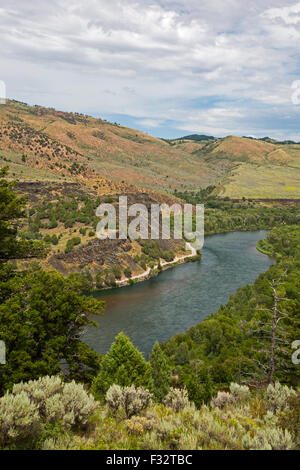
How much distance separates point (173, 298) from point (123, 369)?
121 feet

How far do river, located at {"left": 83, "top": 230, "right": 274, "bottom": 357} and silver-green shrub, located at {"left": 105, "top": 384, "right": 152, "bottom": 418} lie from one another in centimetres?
2675

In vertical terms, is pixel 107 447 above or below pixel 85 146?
below

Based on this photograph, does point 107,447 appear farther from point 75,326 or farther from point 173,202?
point 173,202

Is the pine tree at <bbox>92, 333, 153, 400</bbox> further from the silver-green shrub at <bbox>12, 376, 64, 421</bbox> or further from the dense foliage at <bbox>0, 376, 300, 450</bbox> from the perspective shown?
the silver-green shrub at <bbox>12, 376, 64, 421</bbox>

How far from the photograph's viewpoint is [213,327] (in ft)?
119

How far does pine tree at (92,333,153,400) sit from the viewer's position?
16.8 metres

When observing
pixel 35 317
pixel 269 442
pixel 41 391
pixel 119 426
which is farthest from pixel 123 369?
pixel 269 442

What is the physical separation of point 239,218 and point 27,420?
125 meters

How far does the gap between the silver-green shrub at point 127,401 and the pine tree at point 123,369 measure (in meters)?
7.43

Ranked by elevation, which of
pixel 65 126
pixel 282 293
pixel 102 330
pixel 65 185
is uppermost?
pixel 65 126

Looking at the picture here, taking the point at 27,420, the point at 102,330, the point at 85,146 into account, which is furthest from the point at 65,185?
the point at 85,146

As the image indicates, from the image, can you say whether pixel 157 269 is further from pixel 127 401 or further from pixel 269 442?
pixel 269 442

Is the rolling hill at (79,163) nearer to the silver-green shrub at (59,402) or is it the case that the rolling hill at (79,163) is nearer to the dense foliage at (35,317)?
the dense foliage at (35,317)

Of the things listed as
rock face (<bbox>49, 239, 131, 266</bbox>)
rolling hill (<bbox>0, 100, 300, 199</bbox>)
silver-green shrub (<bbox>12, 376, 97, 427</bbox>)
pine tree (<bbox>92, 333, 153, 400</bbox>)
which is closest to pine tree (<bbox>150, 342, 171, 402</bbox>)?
pine tree (<bbox>92, 333, 153, 400</bbox>)
